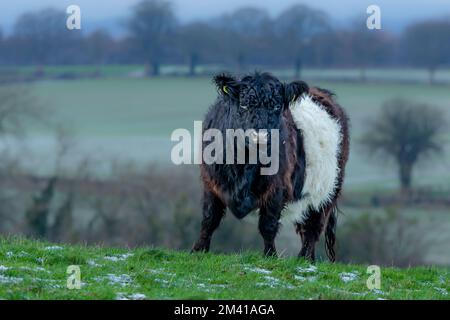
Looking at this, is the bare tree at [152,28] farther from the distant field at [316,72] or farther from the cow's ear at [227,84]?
the cow's ear at [227,84]

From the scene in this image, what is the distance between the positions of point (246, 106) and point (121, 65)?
57909mm

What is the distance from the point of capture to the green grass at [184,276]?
9.20m

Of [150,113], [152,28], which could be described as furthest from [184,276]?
[152,28]

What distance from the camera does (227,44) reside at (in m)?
70.1

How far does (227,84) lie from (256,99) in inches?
21.3

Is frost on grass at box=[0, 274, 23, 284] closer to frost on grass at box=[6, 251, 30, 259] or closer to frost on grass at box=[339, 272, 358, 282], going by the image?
frost on grass at box=[6, 251, 30, 259]

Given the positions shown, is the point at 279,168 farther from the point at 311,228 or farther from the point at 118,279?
the point at 118,279

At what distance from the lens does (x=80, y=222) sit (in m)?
48.4

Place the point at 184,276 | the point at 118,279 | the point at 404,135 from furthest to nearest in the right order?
the point at 404,135 < the point at 184,276 < the point at 118,279

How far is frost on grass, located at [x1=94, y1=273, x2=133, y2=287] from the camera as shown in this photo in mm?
9703

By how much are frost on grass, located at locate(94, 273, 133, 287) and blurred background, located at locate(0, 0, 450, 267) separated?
27.0 metres
